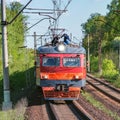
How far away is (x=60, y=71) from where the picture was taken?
21.0 meters

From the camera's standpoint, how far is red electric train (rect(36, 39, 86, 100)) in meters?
20.8

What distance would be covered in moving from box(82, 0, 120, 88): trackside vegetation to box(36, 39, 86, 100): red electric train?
42.7 feet

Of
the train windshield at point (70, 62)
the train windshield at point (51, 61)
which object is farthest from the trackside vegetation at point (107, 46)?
the train windshield at point (51, 61)

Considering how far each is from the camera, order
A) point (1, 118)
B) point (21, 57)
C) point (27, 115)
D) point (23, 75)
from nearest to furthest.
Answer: point (1, 118), point (27, 115), point (23, 75), point (21, 57)

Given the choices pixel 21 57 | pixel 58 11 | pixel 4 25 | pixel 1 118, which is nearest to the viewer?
pixel 1 118

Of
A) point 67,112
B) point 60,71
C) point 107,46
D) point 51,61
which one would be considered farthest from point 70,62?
point 107,46

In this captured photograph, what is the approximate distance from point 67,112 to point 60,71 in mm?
2601

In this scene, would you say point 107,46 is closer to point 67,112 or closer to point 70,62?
point 70,62

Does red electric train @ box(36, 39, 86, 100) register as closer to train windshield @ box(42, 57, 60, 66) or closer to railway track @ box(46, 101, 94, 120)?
train windshield @ box(42, 57, 60, 66)

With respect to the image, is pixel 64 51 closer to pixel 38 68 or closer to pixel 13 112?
pixel 38 68

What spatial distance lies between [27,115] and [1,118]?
58.0 inches

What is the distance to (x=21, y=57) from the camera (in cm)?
5359

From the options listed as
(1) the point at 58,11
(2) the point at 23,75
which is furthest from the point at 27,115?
(2) the point at 23,75

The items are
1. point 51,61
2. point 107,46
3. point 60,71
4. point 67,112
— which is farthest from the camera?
point 107,46
